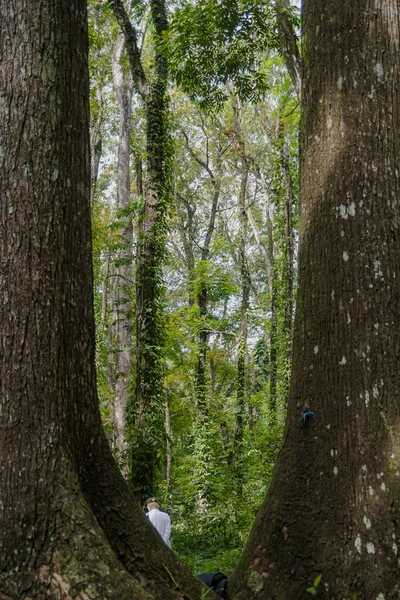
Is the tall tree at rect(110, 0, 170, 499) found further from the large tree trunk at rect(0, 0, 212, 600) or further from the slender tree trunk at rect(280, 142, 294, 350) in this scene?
the large tree trunk at rect(0, 0, 212, 600)

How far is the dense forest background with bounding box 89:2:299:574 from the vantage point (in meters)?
8.87

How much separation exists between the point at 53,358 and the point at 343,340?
1.64 m

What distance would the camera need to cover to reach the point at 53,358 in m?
2.75

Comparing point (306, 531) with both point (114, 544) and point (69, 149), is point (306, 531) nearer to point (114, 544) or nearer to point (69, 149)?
point (114, 544)

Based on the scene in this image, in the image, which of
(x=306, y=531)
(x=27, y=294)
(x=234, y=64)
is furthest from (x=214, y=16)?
(x=306, y=531)

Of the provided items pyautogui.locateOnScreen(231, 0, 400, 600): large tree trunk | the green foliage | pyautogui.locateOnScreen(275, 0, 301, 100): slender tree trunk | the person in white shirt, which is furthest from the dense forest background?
pyautogui.locateOnScreen(231, 0, 400, 600): large tree trunk

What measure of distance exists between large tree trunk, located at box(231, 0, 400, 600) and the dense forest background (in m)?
4.28

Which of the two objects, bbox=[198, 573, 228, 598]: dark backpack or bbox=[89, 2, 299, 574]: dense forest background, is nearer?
bbox=[198, 573, 228, 598]: dark backpack

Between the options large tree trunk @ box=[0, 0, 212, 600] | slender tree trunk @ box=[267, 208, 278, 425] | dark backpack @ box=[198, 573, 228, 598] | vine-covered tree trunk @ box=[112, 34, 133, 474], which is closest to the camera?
large tree trunk @ box=[0, 0, 212, 600]

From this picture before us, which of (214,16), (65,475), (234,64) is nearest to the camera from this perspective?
(65,475)

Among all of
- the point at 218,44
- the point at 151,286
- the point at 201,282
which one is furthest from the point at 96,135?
the point at 218,44

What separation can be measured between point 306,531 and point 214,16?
21.0 ft

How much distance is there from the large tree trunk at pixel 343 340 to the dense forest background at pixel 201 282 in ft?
14.0

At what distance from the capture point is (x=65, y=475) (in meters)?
2.64
